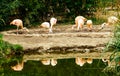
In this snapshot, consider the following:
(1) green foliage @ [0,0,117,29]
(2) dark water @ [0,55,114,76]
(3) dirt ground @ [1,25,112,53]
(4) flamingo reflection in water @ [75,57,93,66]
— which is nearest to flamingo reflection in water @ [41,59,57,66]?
(2) dark water @ [0,55,114,76]

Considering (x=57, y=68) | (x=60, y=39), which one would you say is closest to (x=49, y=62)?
(x=57, y=68)

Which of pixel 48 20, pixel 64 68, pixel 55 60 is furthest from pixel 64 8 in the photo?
pixel 64 68

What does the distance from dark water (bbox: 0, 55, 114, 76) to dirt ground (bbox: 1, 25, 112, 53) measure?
1427 mm

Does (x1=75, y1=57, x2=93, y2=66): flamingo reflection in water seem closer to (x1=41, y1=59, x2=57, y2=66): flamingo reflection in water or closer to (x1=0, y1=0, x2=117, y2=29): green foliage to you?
(x1=41, y1=59, x2=57, y2=66): flamingo reflection in water

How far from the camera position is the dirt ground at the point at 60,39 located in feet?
51.0

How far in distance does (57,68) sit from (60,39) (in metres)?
3.95

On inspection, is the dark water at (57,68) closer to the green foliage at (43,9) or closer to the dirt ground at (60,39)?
the dirt ground at (60,39)

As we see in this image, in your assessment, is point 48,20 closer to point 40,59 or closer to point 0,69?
point 40,59

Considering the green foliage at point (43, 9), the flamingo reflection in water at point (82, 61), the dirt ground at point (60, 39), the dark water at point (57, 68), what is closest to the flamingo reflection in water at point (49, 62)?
the dark water at point (57, 68)

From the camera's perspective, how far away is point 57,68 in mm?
12828

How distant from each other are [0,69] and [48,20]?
8466 mm

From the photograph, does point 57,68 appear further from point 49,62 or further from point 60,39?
point 60,39

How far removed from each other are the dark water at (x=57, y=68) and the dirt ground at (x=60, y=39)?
4.68ft

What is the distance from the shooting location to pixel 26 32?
18.4m
